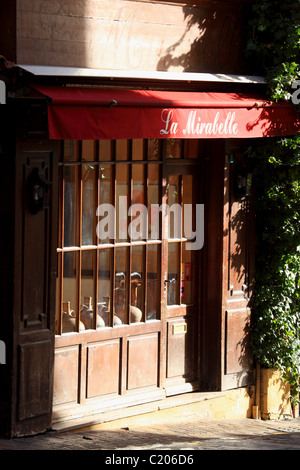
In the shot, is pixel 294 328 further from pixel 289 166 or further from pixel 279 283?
pixel 289 166

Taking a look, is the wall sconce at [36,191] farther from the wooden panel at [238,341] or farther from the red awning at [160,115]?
the wooden panel at [238,341]

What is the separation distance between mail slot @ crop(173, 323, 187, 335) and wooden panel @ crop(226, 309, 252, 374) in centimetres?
50

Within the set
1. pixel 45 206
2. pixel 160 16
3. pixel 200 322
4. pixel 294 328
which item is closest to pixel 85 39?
pixel 160 16

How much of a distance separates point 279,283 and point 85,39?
12.0 feet

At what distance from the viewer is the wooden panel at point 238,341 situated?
1029 centimetres

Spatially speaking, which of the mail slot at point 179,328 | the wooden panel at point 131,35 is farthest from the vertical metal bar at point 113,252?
the mail slot at point 179,328

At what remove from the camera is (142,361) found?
31.5 feet

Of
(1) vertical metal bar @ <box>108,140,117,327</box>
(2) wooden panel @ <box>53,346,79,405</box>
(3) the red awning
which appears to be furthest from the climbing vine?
(2) wooden panel @ <box>53,346,79,405</box>

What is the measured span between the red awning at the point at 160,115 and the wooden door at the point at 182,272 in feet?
2.78

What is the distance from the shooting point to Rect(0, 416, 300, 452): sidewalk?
795 centimetres

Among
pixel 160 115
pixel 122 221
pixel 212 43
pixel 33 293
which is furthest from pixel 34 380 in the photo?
pixel 212 43

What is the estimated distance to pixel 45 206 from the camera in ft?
27.1

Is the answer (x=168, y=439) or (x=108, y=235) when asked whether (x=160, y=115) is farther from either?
Answer: (x=168, y=439)

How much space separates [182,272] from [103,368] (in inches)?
59.3
